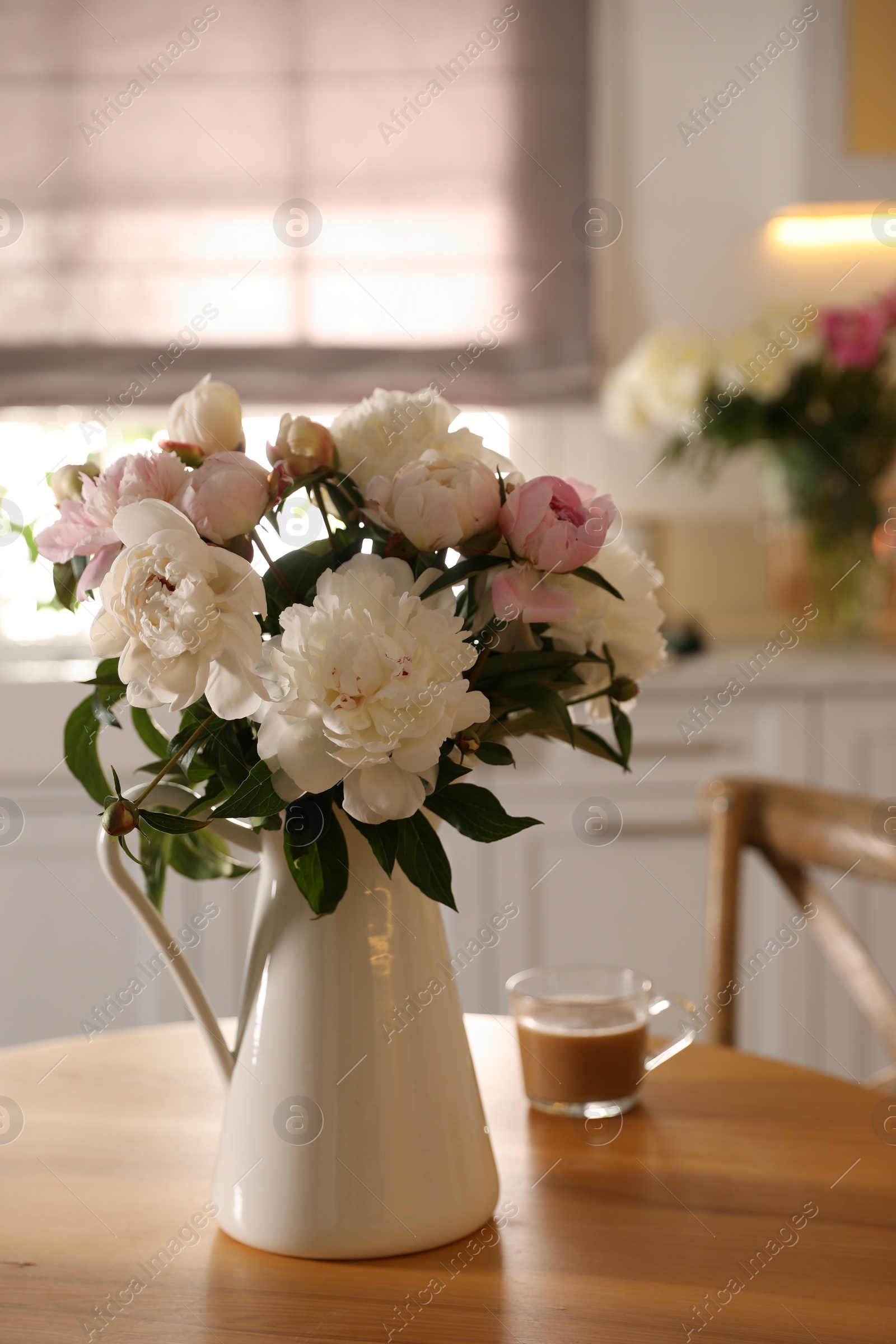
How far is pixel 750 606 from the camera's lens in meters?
2.37

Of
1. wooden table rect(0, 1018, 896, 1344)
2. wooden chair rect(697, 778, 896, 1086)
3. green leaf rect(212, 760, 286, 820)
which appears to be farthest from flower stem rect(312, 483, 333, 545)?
wooden chair rect(697, 778, 896, 1086)

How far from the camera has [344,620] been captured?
20.1 inches

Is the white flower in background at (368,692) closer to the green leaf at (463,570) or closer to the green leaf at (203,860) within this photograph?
the green leaf at (463,570)

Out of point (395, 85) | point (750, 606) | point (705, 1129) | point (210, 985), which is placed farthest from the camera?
point (750, 606)

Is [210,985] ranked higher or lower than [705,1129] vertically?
lower

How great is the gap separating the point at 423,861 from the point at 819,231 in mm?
2079

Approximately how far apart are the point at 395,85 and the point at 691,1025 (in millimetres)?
1881

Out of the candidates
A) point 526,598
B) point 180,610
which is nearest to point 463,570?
point 526,598

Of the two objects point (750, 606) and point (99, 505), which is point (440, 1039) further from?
point (750, 606)

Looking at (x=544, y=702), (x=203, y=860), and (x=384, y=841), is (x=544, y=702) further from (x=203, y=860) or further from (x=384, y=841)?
(x=203, y=860)

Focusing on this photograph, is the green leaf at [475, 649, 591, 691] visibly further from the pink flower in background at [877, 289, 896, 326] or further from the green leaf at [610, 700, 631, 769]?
the pink flower in background at [877, 289, 896, 326]

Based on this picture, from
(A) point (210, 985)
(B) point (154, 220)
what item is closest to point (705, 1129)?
(A) point (210, 985)

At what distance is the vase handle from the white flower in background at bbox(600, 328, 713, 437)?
1.57 metres

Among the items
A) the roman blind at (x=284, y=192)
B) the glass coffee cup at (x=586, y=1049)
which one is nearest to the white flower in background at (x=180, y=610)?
the glass coffee cup at (x=586, y=1049)
